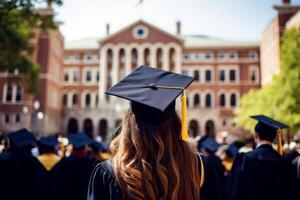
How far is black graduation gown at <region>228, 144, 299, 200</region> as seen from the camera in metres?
4.20

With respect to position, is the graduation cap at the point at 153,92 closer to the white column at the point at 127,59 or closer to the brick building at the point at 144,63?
the brick building at the point at 144,63

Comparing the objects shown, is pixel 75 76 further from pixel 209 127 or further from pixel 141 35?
pixel 209 127

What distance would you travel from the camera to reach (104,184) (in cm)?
191

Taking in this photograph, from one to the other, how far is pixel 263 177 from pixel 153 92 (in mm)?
2727

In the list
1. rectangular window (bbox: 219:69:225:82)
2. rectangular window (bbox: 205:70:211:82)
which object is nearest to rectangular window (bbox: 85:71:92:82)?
rectangular window (bbox: 205:70:211:82)

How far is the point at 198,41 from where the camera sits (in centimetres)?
4922

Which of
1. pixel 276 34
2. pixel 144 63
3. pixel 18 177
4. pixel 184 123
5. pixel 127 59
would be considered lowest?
pixel 18 177

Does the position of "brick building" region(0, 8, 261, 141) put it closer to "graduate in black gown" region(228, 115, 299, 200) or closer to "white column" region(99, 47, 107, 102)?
"white column" region(99, 47, 107, 102)

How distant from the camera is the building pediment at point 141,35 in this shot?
43.4m

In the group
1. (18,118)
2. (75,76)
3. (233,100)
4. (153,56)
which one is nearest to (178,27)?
(153,56)

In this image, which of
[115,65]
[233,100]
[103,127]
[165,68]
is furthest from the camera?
[103,127]

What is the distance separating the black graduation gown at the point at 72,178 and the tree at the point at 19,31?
9.95 m

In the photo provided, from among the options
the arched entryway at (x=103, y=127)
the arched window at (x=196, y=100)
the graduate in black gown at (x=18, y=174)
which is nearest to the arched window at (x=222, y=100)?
the arched window at (x=196, y=100)

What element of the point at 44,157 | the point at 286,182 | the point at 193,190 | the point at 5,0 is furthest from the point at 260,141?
the point at 5,0
